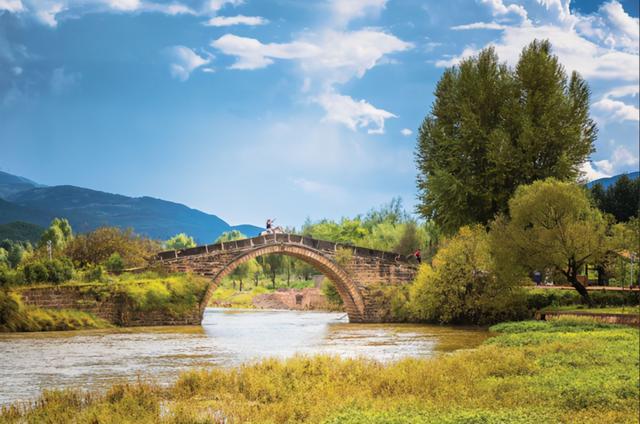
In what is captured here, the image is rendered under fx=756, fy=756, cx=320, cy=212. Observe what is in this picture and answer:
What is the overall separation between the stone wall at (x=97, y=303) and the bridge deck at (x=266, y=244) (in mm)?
3066

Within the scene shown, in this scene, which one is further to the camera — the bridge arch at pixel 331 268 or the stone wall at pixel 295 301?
the stone wall at pixel 295 301

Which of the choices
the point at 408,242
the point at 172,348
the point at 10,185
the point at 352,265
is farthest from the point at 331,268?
the point at 10,185

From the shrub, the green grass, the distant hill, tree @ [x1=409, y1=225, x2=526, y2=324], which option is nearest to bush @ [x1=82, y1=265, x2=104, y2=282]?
the shrub

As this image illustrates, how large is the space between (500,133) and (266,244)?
42.6 feet

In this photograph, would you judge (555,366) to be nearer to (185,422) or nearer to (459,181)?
(185,422)

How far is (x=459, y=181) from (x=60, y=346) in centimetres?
2178

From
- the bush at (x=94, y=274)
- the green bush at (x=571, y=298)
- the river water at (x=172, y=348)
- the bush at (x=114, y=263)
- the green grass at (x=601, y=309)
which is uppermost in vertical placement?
the bush at (x=114, y=263)

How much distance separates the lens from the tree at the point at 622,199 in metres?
54.5

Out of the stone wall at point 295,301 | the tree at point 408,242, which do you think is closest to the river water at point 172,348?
the stone wall at point 295,301

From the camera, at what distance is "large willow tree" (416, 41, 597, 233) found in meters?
37.7

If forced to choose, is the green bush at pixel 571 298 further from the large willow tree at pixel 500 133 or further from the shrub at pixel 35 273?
the shrub at pixel 35 273

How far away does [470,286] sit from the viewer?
3303 cm

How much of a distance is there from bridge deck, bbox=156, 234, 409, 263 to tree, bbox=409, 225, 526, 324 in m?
6.95

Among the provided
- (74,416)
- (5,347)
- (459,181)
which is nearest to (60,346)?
(5,347)
